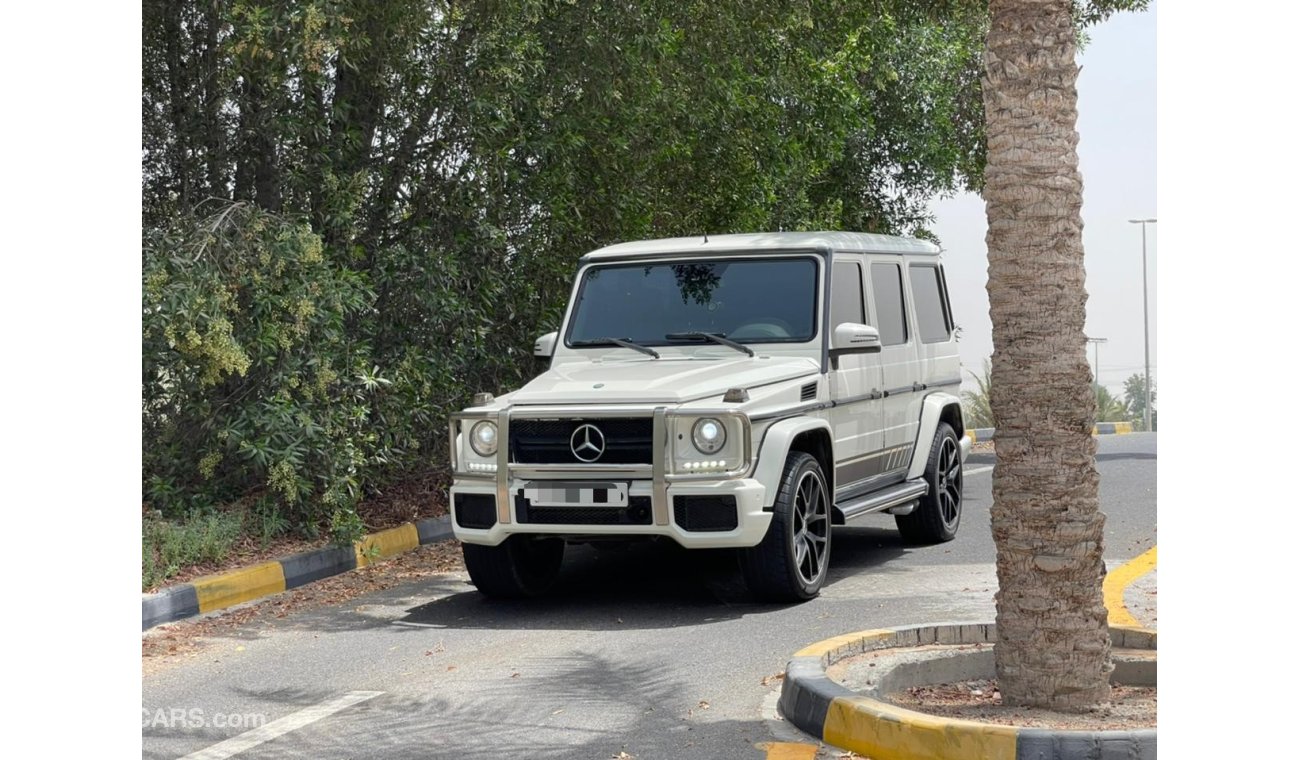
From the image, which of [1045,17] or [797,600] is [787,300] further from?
[1045,17]

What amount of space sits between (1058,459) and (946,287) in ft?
22.1

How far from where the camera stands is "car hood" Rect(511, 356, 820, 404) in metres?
9.08

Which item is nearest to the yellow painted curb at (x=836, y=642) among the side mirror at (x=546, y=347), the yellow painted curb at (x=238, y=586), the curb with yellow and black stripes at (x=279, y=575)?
the side mirror at (x=546, y=347)

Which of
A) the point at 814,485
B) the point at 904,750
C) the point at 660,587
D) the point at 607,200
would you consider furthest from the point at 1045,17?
the point at 607,200

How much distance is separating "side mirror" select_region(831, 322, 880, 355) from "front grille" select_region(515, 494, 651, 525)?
70.9 inches

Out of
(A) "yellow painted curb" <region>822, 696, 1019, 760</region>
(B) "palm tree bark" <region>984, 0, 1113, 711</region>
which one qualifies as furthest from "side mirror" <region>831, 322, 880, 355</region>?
(A) "yellow painted curb" <region>822, 696, 1019, 760</region>

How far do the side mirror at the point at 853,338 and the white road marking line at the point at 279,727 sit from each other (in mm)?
3917

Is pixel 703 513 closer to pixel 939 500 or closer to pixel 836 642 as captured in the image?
pixel 836 642

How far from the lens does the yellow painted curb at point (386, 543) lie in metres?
11.6

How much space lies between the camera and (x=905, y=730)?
5738mm

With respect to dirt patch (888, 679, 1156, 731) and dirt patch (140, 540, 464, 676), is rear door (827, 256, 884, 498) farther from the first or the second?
dirt patch (888, 679, 1156, 731)

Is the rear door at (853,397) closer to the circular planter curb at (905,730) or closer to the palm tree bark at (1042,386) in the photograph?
the circular planter curb at (905,730)

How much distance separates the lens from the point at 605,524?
9000 mm

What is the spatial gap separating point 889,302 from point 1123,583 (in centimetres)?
267
